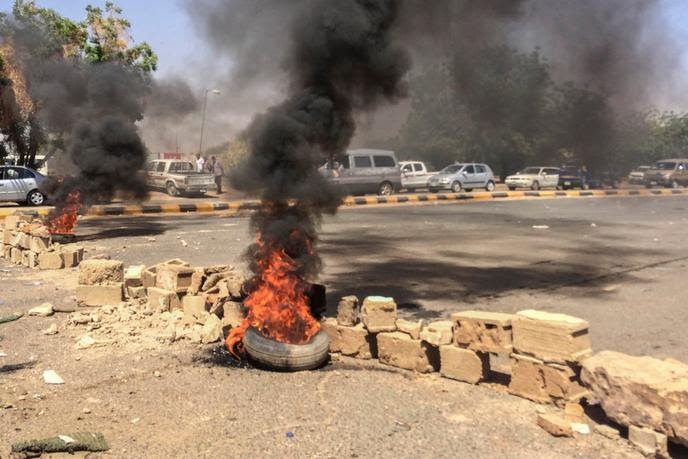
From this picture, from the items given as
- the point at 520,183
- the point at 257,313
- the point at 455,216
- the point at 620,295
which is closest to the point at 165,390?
the point at 257,313

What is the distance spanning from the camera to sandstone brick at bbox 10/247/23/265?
33.4 ft

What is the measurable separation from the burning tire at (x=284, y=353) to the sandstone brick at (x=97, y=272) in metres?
2.92

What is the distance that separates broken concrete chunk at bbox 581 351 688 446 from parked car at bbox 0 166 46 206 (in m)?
20.2

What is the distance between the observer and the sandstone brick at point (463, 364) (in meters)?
4.53

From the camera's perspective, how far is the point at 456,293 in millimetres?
7789

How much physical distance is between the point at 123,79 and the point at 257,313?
1289 centimetres

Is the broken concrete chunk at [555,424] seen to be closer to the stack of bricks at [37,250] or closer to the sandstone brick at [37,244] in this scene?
the stack of bricks at [37,250]

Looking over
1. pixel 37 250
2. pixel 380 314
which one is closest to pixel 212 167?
pixel 37 250

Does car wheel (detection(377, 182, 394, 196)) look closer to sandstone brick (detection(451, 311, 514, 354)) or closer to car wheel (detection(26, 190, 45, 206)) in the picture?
car wheel (detection(26, 190, 45, 206))

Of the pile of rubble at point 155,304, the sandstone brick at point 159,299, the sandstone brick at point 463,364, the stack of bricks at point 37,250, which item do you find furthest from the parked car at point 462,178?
the sandstone brick at point 463,364

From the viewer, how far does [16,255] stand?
10.3 meters

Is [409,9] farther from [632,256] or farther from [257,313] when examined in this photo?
[632,256]

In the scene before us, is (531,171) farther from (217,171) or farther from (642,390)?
(642,390)

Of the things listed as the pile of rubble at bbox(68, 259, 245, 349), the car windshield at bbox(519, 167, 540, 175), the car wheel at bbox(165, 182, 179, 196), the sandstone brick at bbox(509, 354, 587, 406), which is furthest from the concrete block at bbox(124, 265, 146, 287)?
the car windshield at bbox(519, 167, 540, 175)
